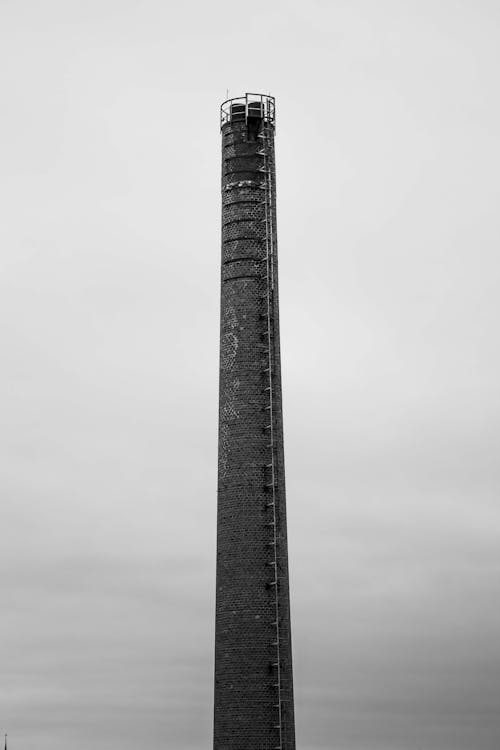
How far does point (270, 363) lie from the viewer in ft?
200

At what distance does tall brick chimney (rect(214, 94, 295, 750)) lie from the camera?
57625mm

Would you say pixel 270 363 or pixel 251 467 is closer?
pixel 251 467

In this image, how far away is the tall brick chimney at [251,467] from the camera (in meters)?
57.6

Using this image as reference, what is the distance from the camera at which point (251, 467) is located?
59.6 m

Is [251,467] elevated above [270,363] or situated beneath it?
situated beneath

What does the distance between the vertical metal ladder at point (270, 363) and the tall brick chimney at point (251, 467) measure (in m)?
0.04

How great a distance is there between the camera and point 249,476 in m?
59.5

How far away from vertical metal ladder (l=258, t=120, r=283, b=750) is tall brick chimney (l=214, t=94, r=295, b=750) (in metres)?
0.04

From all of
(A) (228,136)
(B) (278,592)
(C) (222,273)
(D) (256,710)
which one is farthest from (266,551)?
(A) (228,136)

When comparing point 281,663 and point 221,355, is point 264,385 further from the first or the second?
point 281,663

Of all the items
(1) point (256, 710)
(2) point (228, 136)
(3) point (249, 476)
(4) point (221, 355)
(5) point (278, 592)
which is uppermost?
(2) point (228, 136)

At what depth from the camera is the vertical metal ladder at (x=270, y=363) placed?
57.9m

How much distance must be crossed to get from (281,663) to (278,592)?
2.52 metres

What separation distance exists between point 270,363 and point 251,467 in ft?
13.3
